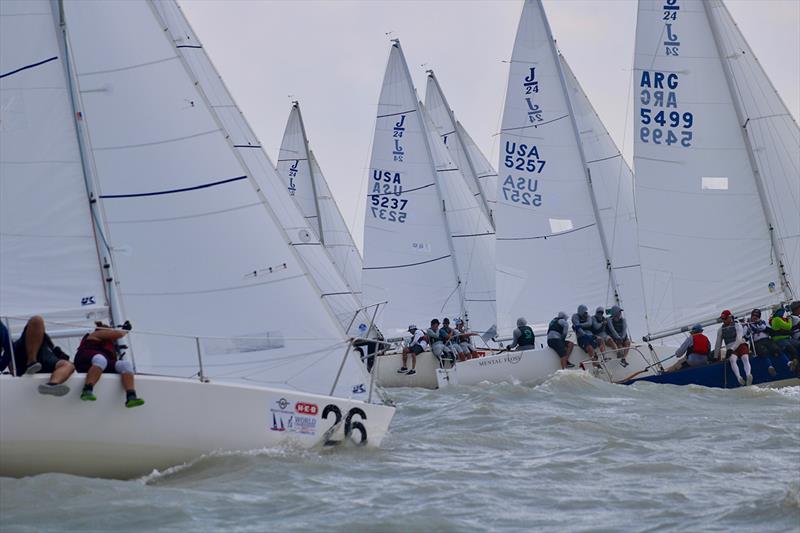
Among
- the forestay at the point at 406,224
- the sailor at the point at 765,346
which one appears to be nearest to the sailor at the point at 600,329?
the sailor at the point at 765,346

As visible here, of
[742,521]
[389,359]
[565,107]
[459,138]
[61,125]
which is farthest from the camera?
[459,138]

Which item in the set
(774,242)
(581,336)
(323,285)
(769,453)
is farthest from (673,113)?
(769,453)

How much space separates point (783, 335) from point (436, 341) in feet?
23.9

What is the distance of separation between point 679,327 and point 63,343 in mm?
10361

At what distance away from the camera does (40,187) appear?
10.2 metres

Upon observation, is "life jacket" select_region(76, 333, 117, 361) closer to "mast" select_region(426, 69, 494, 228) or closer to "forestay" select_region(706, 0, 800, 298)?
"forestay" select_region(706, 0, 800, 298)

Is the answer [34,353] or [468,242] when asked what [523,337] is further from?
[34,353]

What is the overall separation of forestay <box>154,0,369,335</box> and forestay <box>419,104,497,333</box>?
7872 mm

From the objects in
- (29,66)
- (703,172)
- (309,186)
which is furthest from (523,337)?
(309,186)

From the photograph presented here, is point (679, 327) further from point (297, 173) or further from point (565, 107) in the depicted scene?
point (297, 173)

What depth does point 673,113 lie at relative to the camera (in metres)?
18.6

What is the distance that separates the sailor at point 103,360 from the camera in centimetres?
862

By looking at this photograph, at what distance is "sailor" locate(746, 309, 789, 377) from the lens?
15.4 meters

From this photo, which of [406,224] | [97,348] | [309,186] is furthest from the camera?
[309,186]
